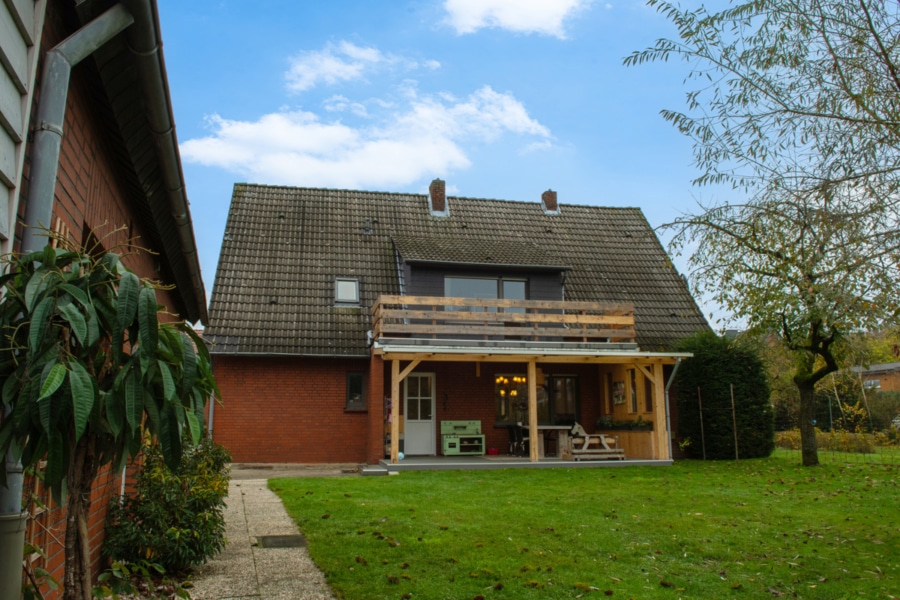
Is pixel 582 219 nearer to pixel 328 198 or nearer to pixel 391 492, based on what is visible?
pixel 328 198

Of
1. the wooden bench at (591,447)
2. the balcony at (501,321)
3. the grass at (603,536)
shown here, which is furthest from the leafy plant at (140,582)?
the wooden bench at (591,447)

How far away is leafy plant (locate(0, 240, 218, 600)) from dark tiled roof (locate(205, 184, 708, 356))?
1530cm

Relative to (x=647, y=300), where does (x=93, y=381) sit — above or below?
below

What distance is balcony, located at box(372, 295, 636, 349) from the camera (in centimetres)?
1750

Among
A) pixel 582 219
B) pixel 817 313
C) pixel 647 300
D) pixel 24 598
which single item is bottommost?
pixel 24 598

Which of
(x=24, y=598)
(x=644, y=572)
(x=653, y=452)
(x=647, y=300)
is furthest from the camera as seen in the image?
(x=647, y=300)

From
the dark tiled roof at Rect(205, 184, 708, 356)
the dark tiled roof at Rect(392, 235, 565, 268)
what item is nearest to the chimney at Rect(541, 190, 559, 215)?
→ the dark tiled roof at Rect(205, 184, 708, 356)

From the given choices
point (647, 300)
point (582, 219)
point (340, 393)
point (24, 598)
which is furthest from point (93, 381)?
point (582, 219)

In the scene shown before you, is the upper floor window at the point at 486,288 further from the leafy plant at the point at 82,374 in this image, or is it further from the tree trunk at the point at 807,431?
the leafy plant at the point at 82,374

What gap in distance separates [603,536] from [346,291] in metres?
13.2

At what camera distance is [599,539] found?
7.98 meters

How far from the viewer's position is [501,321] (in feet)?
59.3

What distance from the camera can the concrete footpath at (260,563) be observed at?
5.94m

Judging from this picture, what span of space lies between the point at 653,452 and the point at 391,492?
852cm
